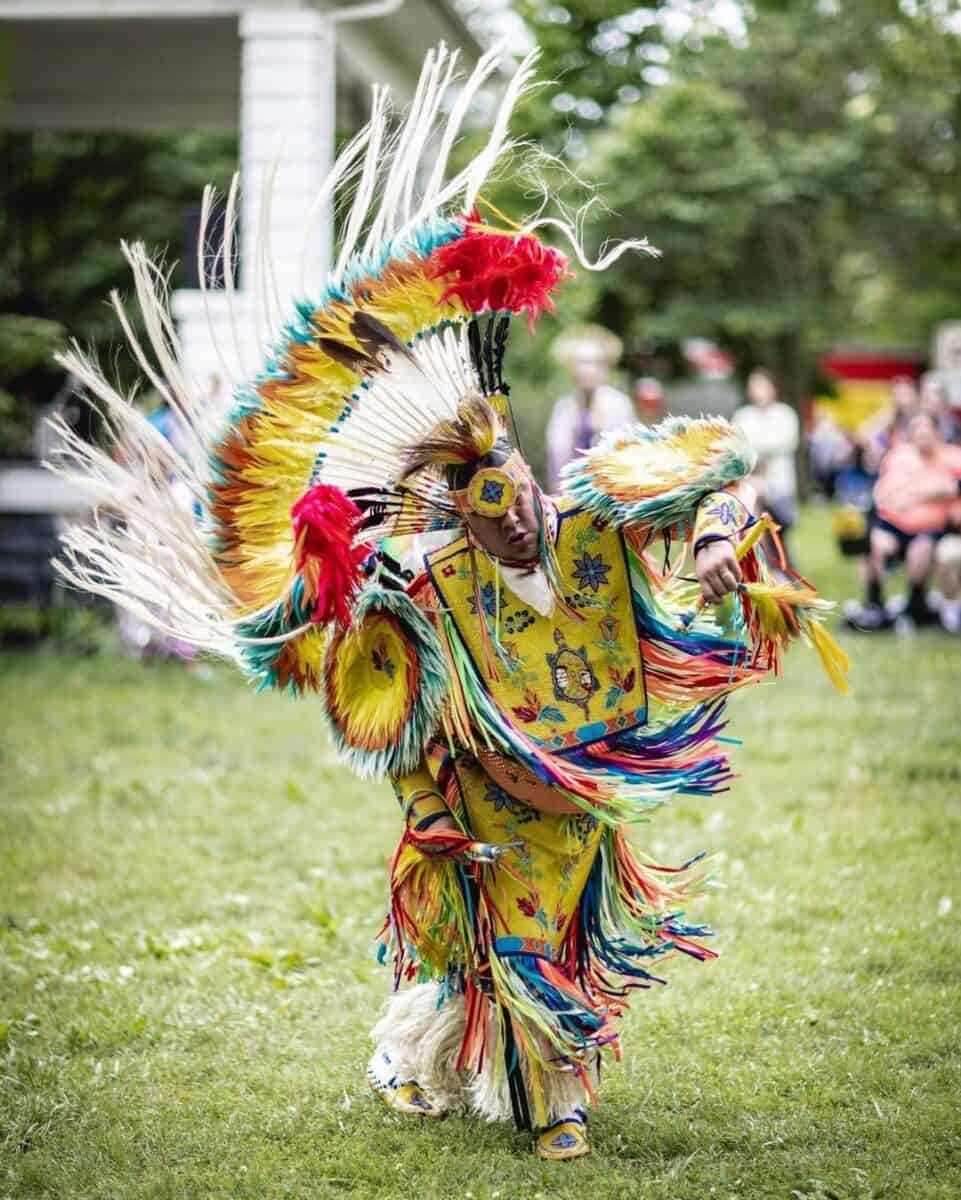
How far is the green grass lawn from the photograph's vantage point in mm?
3463

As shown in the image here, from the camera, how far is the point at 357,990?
4.63 m

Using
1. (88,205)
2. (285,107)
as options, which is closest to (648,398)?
(88,205)

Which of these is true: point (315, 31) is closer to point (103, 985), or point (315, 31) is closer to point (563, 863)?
point (103, 985)

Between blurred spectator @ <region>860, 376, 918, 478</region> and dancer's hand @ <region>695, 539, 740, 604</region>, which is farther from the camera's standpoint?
blurred spectator @ <region>860, 376, 918, 478</region>

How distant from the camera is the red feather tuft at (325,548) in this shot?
10.5ft

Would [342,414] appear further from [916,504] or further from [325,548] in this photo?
[916,504]

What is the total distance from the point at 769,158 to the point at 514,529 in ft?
73.3

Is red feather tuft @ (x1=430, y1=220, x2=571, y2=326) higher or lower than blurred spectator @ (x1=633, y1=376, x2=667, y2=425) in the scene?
lower

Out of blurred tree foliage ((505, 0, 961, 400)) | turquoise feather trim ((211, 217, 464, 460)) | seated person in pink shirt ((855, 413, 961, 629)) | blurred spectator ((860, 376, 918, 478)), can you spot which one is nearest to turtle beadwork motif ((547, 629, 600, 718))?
turquoise feather trim ((211, 217, 464, 460))

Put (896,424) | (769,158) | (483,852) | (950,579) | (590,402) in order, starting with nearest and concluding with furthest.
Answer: (483,852) < (590,402) < (950,579) < (896,424) < (769,158)

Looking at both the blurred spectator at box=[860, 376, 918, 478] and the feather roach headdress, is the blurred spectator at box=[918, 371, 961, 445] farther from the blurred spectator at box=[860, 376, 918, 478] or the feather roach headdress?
the feather roach headdress

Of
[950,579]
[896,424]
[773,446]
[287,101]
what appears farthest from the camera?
[896,424]

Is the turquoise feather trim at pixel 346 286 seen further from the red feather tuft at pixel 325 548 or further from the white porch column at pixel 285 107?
the white porch column at pixel 285 107

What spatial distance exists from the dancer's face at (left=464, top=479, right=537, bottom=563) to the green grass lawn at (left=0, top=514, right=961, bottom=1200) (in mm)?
1341
